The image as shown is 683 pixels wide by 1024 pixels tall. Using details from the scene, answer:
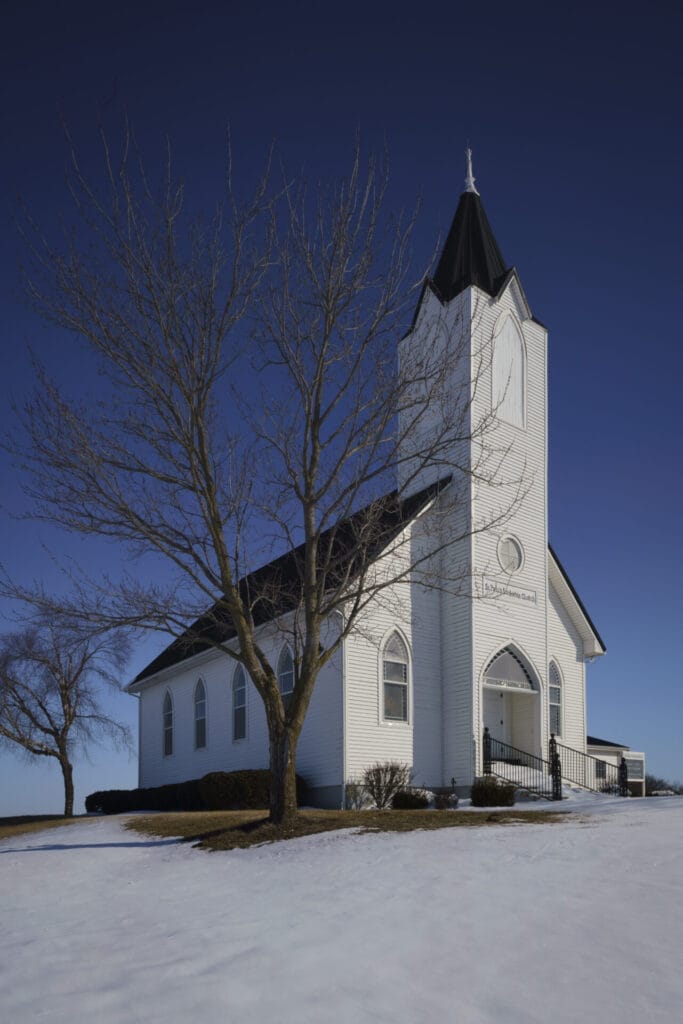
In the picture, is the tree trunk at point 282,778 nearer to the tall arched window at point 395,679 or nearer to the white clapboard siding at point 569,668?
the tall arched window at point 395,679

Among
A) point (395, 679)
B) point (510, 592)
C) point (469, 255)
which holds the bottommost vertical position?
point (395, 679)

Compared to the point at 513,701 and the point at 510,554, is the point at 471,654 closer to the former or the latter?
the point at 510,554

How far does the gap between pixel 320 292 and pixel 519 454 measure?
13581 millimetres

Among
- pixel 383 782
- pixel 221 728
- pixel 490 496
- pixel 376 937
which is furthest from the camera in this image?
pixel 221 728

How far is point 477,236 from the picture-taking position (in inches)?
1222

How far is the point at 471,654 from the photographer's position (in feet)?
83.9

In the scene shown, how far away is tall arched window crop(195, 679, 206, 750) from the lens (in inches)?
1280

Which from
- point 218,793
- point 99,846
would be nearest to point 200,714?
point 218,793

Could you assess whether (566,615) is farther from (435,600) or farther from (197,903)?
(197,903)

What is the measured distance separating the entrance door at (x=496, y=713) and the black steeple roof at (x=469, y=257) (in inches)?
476

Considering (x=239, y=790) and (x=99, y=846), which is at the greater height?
(x=99, y=846)

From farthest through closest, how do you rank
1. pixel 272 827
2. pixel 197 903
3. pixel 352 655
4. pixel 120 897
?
pixel 352 655, pixel 272 827, pixel 120 897, pixel 197 903

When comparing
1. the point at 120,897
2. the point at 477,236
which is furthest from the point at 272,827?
the point at 477,236

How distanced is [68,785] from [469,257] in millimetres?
24450
